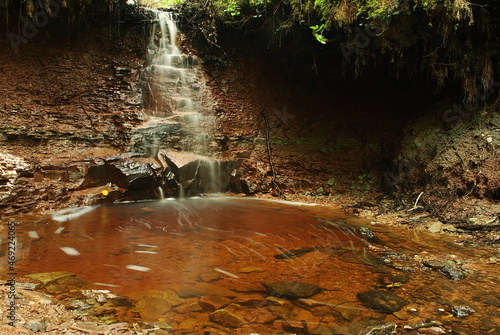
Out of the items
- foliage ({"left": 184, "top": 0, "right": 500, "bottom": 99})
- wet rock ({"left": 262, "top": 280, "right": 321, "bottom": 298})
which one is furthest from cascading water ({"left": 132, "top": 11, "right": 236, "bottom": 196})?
wet rock ({"left": 262, "top": 280, "right": 321, "bottom": 298})

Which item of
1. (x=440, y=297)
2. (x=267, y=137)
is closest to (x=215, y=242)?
(x=440, y=297)

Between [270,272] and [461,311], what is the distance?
163cm

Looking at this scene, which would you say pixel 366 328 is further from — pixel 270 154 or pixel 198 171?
pixel 270 154

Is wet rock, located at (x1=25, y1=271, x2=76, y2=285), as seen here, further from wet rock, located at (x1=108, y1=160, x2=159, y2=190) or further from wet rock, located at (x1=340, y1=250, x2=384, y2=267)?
wet rock, located at (x1=108, y1=160, x2=159, y2=190)

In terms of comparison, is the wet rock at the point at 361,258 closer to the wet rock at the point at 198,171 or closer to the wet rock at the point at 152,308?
the wet rock at the point at 152,308

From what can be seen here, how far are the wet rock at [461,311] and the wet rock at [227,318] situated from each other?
167 centimetres

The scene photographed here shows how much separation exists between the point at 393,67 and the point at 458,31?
6.26ft

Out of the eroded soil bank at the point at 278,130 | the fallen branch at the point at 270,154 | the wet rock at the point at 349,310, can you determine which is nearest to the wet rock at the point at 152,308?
the wet rock at the point at 349,310

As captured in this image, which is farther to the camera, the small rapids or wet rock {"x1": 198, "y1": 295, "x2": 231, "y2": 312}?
wet rock {"x1": 198, "y1": 295, "x2": 231, "y2": 312}

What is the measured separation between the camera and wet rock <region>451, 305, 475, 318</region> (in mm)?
2260

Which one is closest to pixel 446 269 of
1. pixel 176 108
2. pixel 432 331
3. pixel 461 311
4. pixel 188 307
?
pixel 461 311

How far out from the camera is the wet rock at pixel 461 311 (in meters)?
2.26

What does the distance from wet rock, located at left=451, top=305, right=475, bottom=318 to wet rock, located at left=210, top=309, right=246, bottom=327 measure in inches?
65.7

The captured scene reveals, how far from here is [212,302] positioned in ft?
7.86
